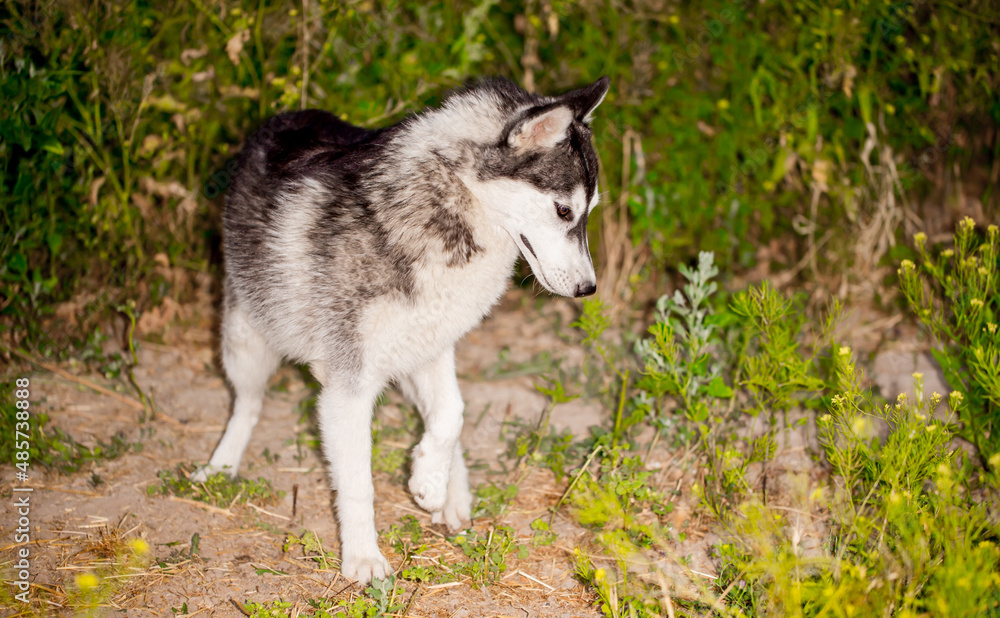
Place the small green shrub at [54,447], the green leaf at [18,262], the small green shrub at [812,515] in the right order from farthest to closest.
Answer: the green leaf at [18,262] < the small green shrub at [54,447] < the small green shrub at [812,515]

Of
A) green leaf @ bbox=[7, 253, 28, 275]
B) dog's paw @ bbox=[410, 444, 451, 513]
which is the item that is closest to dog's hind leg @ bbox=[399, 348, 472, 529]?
dog's paw @ bbox=[410, 444, 451, 513]

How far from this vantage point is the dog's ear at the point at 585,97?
103 inches

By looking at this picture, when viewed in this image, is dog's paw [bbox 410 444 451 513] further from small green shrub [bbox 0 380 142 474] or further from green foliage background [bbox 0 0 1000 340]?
green foliage background [bbox 0 0 1000 340]

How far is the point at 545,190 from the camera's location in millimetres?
2699

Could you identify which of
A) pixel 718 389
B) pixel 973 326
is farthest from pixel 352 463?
pixel 973 326

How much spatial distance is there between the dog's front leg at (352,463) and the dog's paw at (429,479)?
18 cm

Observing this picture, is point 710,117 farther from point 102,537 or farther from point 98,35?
point 102,537

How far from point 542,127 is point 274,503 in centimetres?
200

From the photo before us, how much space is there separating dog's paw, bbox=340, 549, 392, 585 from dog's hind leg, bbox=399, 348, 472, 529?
10.0 inches

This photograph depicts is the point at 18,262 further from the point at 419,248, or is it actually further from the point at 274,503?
the point at 419,248

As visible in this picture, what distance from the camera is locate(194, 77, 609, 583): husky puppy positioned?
8.90 feet

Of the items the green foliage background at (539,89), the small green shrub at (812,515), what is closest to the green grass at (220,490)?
the small green shrub at (812,515)

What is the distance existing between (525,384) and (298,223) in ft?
6.42

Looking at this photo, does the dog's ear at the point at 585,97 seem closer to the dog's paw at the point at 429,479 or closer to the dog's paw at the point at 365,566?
the dog's paw at the point at 429,479
